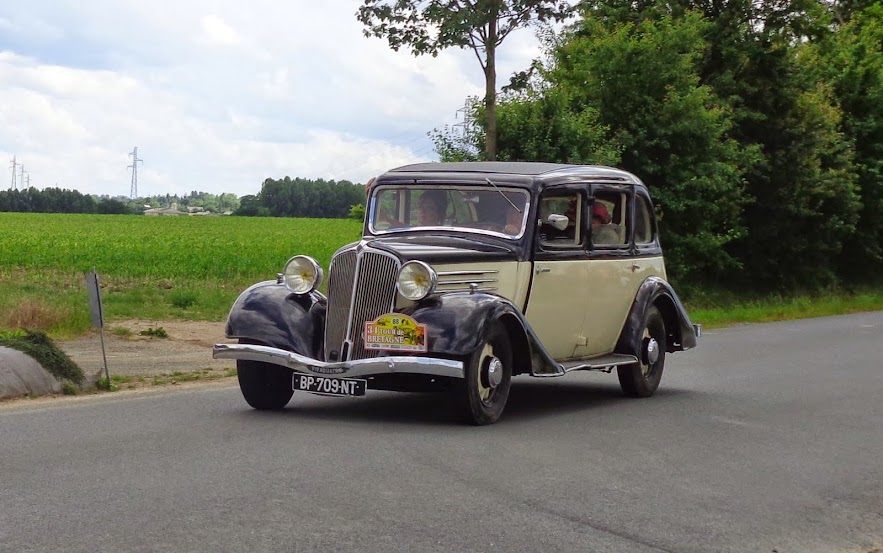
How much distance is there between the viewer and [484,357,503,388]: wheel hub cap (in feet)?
33.3

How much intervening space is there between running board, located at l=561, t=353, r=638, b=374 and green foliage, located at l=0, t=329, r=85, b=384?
4.53 metres

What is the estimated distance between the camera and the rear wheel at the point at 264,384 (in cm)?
1083

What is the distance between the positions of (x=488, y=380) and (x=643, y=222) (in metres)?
3.82

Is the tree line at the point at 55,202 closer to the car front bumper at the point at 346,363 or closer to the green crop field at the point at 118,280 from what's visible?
the green crop field at the point at 118,280

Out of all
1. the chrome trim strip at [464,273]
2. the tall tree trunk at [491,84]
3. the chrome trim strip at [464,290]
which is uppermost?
the tall tree trunk at [491,84]

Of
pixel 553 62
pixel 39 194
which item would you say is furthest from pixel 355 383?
pixel 39 194

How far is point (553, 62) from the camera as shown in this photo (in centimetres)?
2998

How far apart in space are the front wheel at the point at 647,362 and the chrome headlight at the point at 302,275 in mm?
3395

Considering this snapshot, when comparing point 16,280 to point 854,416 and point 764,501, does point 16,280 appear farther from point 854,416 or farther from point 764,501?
point 764,501

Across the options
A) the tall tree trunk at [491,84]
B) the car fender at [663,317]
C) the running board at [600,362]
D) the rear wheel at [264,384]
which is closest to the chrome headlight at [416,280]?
the rear wheel at [264,384]

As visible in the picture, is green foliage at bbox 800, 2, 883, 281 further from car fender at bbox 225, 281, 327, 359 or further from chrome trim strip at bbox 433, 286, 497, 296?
car fender at bbox 225, 281, 327, 359

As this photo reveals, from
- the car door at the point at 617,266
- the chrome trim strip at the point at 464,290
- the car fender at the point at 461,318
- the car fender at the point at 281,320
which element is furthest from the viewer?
the car door at the point at 617,266

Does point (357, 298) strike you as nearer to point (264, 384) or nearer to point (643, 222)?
point (264, 384)

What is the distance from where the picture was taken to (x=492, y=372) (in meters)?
10.1
